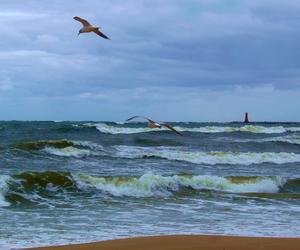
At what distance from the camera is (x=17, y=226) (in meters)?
7.80

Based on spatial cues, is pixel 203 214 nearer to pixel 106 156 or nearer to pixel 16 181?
pixel 16 181

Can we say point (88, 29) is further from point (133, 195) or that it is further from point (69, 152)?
point (69, 152)

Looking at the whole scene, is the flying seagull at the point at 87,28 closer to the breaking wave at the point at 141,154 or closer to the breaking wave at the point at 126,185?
the breaking wave at the point at 126,185

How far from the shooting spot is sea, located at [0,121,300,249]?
7.81 meters

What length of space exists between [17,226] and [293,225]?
3.71m

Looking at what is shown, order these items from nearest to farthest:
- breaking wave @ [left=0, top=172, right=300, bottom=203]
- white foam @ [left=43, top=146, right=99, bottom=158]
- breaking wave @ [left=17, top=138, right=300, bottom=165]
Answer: breaking wave @ [left=0, top=172, right=300, bottom=203]
white foam @ [left=43, top=146, right=99, bottom=158]
breaking wave @ [left=17, top=138, right=300, bottom=165]

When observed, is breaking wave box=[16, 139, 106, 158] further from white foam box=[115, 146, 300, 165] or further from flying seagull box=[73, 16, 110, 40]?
flying seagull box=[73, 16, 110, 40]

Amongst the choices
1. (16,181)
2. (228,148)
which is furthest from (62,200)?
(228,148)

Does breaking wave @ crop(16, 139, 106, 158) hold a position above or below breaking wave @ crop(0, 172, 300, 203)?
above


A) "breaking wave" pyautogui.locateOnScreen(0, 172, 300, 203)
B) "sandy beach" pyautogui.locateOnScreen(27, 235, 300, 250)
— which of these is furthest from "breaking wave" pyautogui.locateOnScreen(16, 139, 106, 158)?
"sandy beach" pyautogui.locateOnScreen(27, 235, 300, 250)

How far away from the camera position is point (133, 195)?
12.3 metres

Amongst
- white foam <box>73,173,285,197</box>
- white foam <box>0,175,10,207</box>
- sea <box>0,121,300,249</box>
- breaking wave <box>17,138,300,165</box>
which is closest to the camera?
sea <box>0,121,300,249</box>

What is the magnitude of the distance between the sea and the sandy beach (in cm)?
48

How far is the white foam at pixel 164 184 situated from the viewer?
12750 mm
